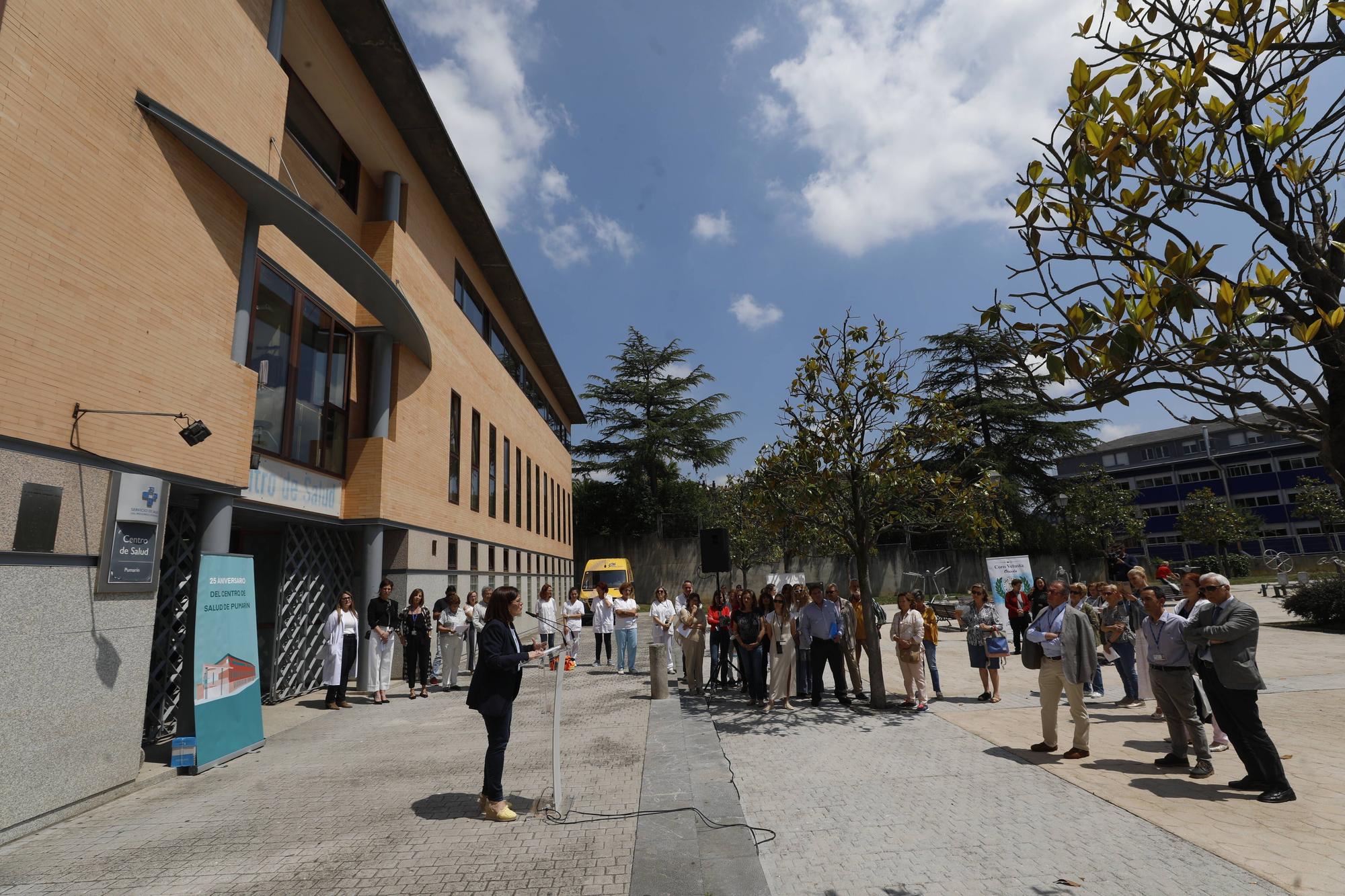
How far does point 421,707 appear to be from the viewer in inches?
413

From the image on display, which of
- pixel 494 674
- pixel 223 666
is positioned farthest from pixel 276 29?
pixel 494 674

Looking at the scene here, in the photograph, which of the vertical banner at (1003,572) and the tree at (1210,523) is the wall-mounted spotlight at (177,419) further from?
the tree at (1210,523)

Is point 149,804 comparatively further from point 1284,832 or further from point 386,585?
point 1284,832

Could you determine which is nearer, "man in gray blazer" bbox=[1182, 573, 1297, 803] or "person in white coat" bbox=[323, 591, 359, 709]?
"man in gray blazer" bbox=[1182, 573, 1297, 803]

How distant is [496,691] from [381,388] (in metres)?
9.38

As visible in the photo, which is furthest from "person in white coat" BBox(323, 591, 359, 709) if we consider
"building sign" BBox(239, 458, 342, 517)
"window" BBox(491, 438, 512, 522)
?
"window" BBox(491, 438, 512, 522)

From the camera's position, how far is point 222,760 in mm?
7121

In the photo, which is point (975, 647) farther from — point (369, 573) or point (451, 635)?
point (369, 573)

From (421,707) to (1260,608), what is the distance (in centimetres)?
2623

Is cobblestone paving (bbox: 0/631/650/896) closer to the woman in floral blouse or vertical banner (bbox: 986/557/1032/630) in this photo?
the woman in floral blouse

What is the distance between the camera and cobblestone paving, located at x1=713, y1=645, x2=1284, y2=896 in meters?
4.01

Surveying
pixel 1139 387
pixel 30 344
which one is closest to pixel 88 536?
pixel 30 344

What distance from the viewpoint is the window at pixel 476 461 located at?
18.8 metres

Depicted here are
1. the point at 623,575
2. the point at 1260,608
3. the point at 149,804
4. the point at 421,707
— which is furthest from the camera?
the point at 623,575
